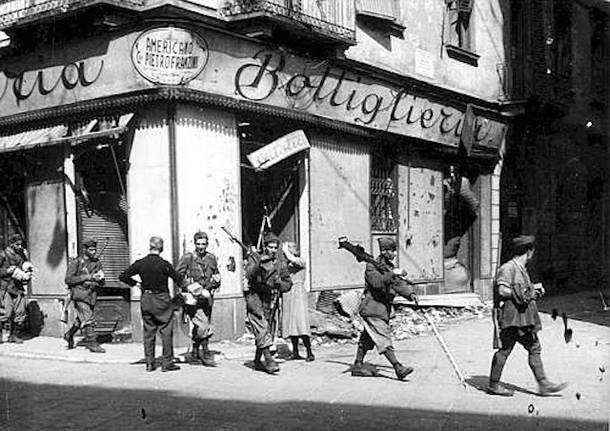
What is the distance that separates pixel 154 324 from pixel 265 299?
4.60 ft

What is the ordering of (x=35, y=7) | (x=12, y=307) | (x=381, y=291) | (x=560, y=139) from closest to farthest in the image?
(x=381, y=291) → (x=12, y=307) → (x=35, y=7) → (x=560, y=139)

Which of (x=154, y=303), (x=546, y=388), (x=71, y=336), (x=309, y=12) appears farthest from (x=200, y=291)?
(x=309, y=12)

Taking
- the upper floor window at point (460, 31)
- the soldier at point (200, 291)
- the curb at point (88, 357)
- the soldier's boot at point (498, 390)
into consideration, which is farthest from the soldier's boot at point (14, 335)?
the upper floor window at point (460, 31)

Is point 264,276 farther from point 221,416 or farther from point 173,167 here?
point 221,416

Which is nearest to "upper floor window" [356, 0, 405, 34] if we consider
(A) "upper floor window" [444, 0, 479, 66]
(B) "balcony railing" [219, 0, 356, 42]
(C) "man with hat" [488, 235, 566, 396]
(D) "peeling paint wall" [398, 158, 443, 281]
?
(B) "balcony railing" [219, 0, 356, 42]

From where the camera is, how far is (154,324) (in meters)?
9.21

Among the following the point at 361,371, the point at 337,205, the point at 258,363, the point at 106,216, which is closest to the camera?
the point at 361,371

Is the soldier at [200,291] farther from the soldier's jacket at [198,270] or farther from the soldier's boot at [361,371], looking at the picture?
the soldier's boot at [361,371]

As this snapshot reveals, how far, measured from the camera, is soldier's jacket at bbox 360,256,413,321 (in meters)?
8.30

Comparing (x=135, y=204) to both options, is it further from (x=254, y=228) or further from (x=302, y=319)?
(x=302, y=319)

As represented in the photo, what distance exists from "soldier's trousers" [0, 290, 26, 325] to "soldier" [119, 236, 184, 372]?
142 inches

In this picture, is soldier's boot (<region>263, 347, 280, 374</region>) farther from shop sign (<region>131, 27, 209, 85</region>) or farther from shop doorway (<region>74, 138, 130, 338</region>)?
shop sign (<region>131, 27, 209, 85</region>)

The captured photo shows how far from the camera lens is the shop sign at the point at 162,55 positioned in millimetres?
10930

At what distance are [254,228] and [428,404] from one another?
6.59m
